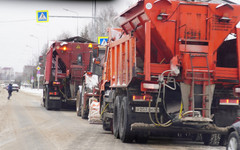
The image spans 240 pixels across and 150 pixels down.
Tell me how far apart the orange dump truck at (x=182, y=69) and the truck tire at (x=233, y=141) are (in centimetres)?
119

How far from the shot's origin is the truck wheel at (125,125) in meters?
11.6

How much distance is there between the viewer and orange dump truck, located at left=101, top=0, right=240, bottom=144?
11.0 metres

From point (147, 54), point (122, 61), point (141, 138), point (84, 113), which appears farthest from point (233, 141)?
point (84, 113)

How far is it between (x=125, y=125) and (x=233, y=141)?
3.12 m

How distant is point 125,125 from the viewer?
11625 mm

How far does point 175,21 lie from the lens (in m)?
11.0

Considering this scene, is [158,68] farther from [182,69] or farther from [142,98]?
[142,98]

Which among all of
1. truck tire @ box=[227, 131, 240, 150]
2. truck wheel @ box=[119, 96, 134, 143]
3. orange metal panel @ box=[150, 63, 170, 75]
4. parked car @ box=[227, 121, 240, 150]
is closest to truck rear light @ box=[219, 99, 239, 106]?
orange metal panel @ box=[150, 63, 170, 75]

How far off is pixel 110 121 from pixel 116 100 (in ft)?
6.33

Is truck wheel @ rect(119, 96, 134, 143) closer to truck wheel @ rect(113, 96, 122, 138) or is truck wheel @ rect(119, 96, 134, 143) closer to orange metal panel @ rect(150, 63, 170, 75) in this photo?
truck wheel @ rect(113, 96, 122, 138)

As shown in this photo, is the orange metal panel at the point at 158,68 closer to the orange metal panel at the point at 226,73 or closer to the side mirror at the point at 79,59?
the orange metal panel at the point at 226,73

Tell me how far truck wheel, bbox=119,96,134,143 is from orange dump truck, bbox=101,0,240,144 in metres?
0.02

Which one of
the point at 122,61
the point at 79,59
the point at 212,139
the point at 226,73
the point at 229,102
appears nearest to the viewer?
the point at 226,73

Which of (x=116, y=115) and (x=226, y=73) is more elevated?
(x=226, y=73)
